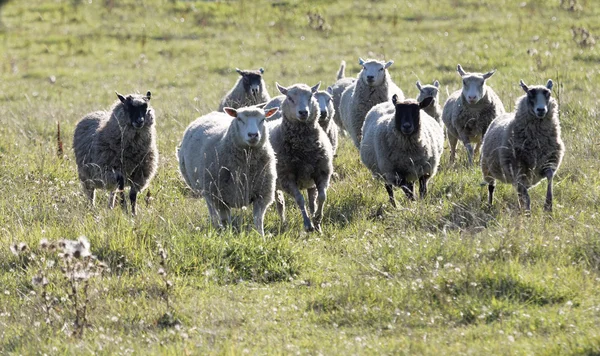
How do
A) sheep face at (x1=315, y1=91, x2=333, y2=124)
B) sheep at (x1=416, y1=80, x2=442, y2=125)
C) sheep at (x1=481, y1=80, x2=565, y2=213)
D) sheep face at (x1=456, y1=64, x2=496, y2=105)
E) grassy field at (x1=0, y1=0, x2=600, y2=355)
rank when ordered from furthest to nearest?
sheep at (x1=416, y1=80, x2=442, y2=125), sheep face at (x1=456, y1=64, x2=496, y2=105), sheep face at (x1=315, y1=91, x2=333, y2=124), sheep at (x1=481, y1=80, x2=565, y2=213), grassy field at (x1=0, y1=0, x2=600, y2=355)

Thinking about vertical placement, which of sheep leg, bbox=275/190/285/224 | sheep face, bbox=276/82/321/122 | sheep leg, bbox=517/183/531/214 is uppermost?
sheep face, bbox=276/82/321/122

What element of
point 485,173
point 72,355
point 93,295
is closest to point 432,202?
point 485,173

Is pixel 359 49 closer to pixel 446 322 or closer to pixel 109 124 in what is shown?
pixel 109 124

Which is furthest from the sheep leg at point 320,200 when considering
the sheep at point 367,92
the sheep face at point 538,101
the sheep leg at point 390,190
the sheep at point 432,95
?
the sheep at point 432,95

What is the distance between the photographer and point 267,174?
793cm

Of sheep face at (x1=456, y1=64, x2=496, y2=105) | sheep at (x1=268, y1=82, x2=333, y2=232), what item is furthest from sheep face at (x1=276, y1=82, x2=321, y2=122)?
sheep face at (x1=456, y1=64, x2=496, y2=105)

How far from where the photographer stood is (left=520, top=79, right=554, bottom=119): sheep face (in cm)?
799

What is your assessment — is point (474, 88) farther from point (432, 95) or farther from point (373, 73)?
point (373, 73)

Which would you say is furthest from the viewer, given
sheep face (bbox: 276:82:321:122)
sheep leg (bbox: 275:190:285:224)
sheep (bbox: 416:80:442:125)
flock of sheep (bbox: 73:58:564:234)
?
sheep (bbox: 416:80:442:125)

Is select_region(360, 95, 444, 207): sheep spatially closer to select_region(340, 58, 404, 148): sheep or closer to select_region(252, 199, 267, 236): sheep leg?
select_region(252, 199, 267, 236): sheep leg

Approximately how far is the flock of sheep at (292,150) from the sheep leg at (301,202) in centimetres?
1

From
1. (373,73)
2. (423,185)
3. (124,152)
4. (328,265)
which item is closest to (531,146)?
(423,185)

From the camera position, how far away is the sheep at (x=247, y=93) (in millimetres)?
12719

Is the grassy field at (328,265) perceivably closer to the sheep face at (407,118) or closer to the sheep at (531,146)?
the sheep at (531,146)
